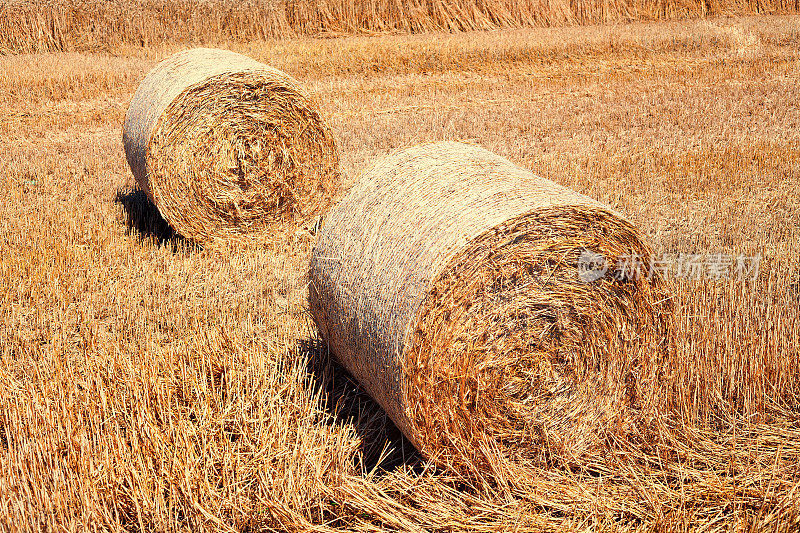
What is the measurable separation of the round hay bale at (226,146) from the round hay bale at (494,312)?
3.07 m

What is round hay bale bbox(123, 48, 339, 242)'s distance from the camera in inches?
269

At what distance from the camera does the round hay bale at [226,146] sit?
6.84 metres

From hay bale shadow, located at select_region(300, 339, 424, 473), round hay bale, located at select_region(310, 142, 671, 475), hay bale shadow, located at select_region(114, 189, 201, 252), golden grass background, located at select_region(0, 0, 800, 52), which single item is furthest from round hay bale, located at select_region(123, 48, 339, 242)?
golden grass background, located at select_region(0, 0, 800, 52)

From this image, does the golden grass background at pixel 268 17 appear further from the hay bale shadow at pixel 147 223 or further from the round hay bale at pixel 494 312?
the round hay bale at pixel 494 312

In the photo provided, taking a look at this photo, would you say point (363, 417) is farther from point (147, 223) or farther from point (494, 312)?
point (147, 223)

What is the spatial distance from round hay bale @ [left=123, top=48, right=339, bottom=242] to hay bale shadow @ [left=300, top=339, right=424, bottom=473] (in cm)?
252

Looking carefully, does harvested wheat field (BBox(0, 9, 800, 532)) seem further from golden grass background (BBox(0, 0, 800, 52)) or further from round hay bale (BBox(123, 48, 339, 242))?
golden grass background (BBox(0, 0, 800, 52))

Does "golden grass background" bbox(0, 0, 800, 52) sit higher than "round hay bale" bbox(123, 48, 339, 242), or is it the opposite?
"golden grass background" bbox(0, 0, 800, 52)

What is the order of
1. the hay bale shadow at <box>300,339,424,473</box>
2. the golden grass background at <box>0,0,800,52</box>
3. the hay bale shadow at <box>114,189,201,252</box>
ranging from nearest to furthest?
the hay bale shadow at <box>300,339,424,473</box>
the hay bale shadow at <box>114,189,201,252</box>
the golden grass background at <box>0,0,800,52</box>

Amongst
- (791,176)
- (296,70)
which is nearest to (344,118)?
(296,70)

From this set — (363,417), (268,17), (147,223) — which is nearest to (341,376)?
(363,417)

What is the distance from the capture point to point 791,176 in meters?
8.80

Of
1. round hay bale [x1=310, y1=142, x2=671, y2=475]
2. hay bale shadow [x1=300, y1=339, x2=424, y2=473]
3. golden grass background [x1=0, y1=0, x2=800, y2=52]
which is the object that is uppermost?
golden grass background [x1=0, y1=0, x2=800, y2=52]

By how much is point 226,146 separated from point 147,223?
1.18 meters
